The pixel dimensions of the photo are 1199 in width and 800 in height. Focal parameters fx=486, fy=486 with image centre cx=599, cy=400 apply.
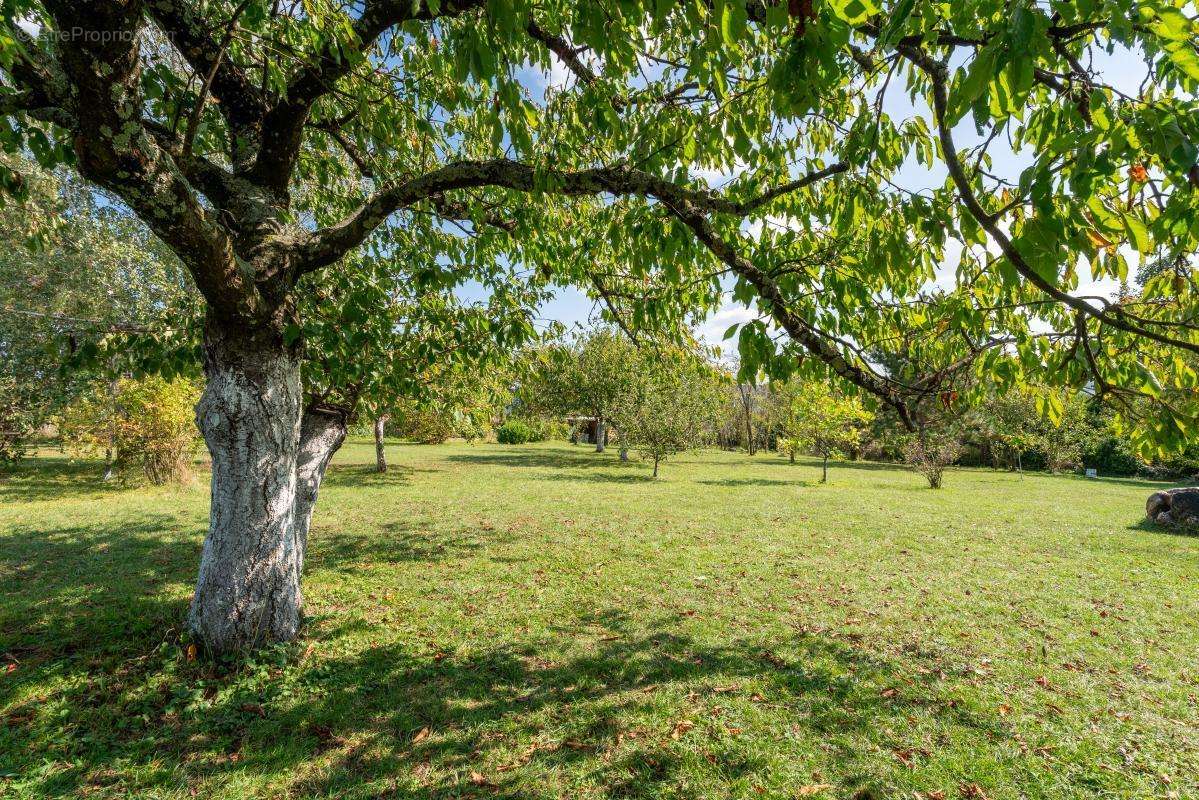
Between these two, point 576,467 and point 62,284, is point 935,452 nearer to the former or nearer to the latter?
point 576,467

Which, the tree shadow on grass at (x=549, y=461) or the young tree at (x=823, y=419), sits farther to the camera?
the tree shadow on grass at (x=549, y=461)

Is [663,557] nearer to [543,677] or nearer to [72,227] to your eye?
[543,677]

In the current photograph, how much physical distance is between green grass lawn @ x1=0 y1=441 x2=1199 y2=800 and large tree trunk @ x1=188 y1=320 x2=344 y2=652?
0.39 meters

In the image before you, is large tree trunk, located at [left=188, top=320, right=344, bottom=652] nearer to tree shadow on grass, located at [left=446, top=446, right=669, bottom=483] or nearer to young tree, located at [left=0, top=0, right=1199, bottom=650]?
young tree, located at [left=0, top=0, right=1199, bottom=650]

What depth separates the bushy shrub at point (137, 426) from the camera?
1282 cm

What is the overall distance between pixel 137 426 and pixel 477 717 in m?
14.8

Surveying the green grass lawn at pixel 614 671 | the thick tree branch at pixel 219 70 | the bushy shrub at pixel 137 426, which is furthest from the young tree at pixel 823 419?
the bushy shrub at pixel 137 426

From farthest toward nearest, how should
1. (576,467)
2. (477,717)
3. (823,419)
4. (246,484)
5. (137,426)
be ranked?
1. (576,467)
2. (823,419)
3. (137,426)
4. (246,484)
5. (477,717)

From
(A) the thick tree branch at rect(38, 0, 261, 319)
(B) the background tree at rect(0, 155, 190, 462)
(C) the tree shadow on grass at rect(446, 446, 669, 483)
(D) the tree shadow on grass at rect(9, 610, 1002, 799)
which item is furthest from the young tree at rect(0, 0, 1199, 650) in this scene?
(C) the tree shadow on grass at rect(446, 446, 669, 483)

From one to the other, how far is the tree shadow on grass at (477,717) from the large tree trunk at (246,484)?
Result: 15.4 inches

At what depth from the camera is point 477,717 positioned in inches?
151

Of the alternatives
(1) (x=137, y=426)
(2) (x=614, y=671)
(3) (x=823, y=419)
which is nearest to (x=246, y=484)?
(2) (x=614, y=671)

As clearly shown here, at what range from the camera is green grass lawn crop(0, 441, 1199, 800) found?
3.25 metres

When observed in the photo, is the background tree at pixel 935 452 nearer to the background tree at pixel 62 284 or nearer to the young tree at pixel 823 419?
the young tree at pixel 823 419
